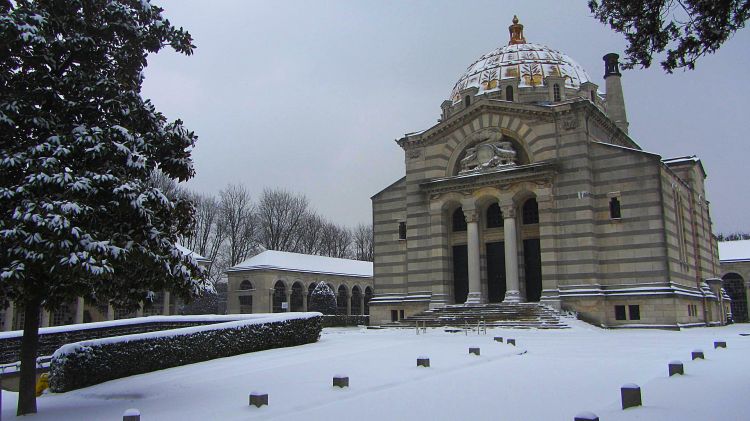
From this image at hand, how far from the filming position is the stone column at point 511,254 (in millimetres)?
37272

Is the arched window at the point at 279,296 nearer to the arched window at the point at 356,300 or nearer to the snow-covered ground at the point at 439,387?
the arched window at the point at 356,300

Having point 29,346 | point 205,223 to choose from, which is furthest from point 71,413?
point 205,223

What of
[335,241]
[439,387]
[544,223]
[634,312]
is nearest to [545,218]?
[544,223]

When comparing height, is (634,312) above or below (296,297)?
below

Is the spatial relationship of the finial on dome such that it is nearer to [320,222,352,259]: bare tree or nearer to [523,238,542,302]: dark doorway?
[523,238,542,302]: dark doorway

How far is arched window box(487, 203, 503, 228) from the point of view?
40056 millimetres

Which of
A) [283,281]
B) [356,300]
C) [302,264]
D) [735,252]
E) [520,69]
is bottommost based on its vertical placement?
[356,300]

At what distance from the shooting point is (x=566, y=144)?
37.1 m

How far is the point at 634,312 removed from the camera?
3444cm

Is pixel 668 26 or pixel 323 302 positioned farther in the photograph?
pixel 323 302

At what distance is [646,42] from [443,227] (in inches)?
1172

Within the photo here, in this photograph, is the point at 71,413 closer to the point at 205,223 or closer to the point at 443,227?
the point at 443,227

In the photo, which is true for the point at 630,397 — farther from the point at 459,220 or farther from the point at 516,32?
the point at 516,32

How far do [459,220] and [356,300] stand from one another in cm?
3253
